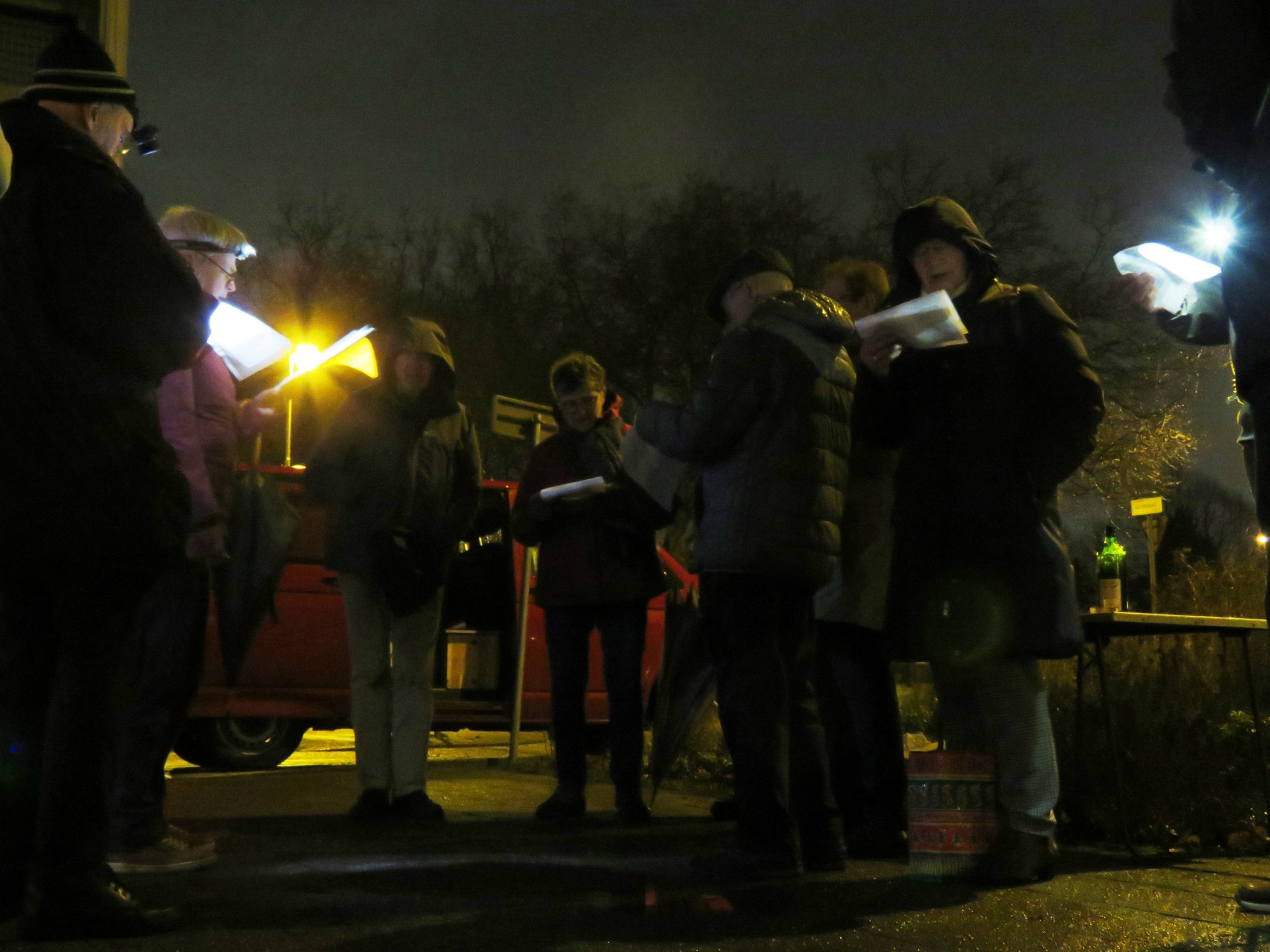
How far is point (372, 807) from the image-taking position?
5922 mm

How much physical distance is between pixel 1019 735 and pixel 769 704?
74 cm

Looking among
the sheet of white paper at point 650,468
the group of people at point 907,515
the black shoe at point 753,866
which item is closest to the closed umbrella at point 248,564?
the sheet of white paper at point 650,468

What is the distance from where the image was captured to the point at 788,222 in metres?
33.7

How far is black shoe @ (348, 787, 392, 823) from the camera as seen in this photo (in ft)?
19.4

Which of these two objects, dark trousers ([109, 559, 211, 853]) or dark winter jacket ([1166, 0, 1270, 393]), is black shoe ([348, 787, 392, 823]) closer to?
dark trousers ([109, 559, 211, 853])

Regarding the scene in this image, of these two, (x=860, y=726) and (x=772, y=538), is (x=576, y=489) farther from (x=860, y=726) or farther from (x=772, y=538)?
(x=772, y=538)

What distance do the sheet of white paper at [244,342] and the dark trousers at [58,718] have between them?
1462mm

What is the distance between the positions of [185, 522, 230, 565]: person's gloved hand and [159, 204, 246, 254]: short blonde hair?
960 mm

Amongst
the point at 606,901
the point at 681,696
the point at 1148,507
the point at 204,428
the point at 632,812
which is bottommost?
the point at 606,901

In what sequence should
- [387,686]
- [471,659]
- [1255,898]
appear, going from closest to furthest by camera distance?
1. [1255,898]
2. [387,686]
3. [471,659]

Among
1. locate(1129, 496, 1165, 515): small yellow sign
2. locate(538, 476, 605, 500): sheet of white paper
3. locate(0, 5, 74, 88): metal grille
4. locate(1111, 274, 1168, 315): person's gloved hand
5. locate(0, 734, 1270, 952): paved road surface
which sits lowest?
locate(0, 734, 1270, 952): paved road surface

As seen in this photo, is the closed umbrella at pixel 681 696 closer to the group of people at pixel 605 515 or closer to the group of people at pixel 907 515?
the group of people at pixel 605 515

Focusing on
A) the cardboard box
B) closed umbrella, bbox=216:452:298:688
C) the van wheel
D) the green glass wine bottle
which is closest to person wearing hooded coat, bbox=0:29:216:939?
closed umbrella, bbox=216:452:298:688

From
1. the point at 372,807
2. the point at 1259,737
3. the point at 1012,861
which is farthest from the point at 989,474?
the point at 372,807
